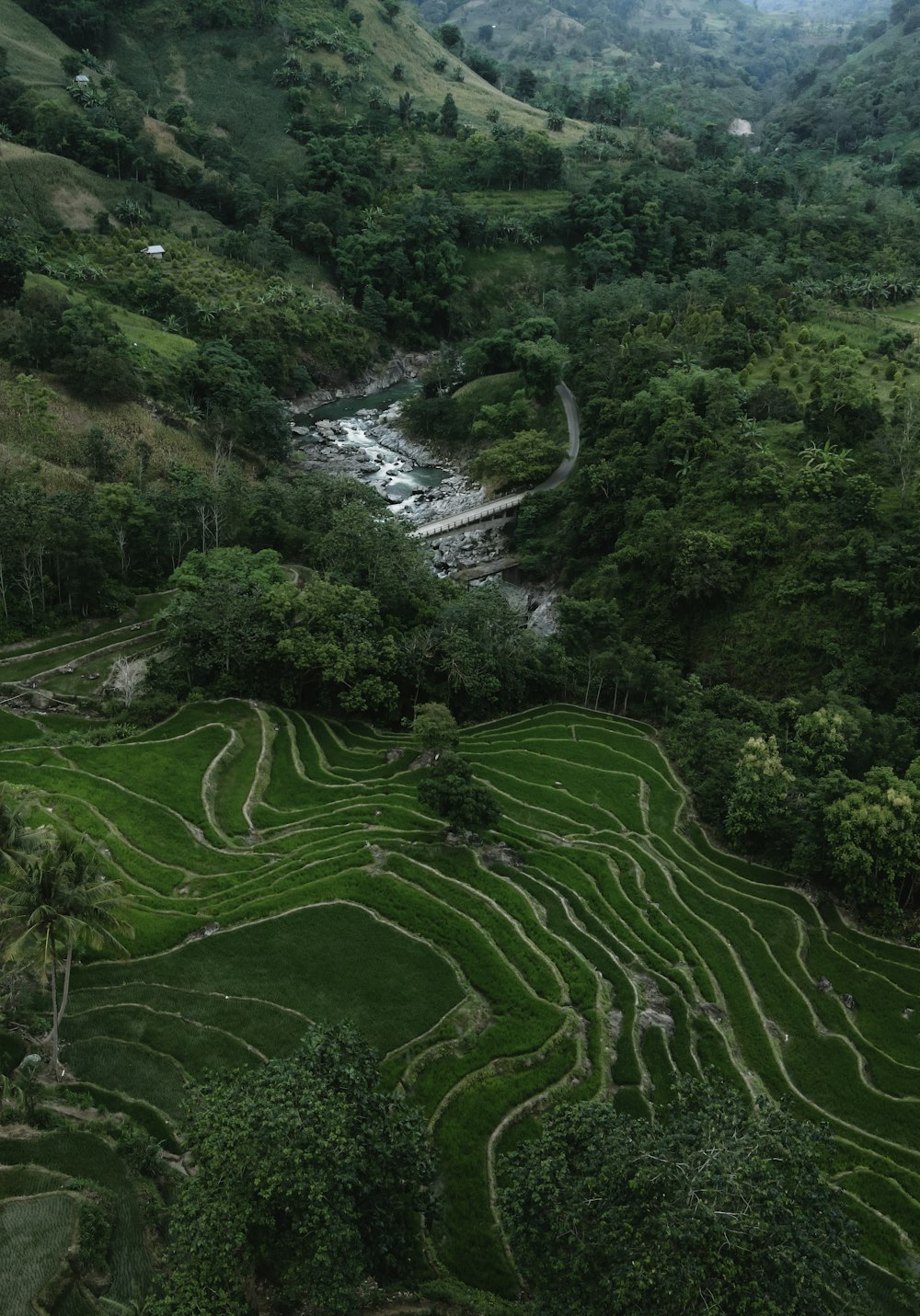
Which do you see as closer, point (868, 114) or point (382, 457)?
point (382, 457)

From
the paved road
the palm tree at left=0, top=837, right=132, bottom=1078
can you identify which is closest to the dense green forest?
the palm tree at left=0, top=837, right=132, bottom=1078

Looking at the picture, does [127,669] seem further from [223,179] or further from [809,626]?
[223,179]

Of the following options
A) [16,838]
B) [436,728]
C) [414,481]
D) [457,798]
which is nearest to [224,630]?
[436,728]

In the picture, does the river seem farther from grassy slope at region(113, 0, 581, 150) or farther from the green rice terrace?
grassy slope at region(113, 0, 581, 150)

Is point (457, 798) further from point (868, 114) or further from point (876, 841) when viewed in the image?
point (868, 114)

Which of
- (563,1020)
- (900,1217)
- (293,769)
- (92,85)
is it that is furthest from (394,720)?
(92,85)

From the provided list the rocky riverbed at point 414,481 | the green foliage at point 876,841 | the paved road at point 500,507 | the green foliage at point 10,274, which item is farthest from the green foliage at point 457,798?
the green foliage at point 10,274

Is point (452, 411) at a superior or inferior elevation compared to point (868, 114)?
inferior
